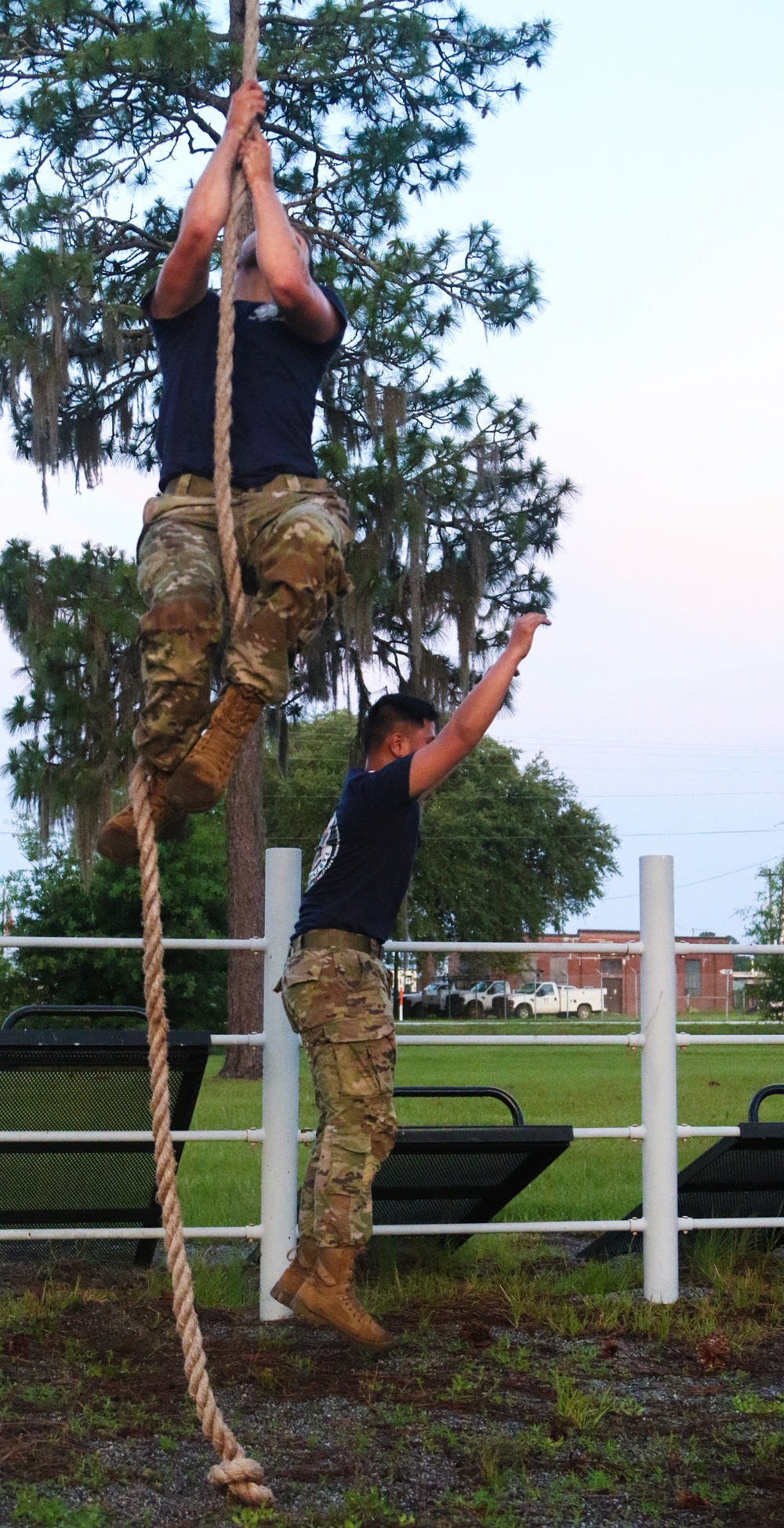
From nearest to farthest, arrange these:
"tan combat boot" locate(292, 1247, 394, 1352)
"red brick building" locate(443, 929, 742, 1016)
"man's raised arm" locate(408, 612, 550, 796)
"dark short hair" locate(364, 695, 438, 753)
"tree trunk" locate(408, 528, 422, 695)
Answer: "man's raised arm" locate(408, 612, 550, 796), "tan combat boot" locate(292, 1247, 394, 1352), "dark short hair" locate(364, 695, 438, 753), "tree trunk" locate(408, 528, 422, 695), "red brick building" locate(443, 929, 742, 1016)

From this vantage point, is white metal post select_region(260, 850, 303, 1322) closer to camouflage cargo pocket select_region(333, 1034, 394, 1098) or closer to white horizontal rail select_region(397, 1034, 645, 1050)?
white horizontal rail select_region(397, 1034, 645, 1050)

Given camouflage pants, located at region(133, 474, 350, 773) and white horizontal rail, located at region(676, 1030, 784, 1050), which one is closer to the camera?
camouflage pants, located at region(133, 474, 350, 773)

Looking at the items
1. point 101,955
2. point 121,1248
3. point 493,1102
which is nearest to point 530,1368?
point 121,1248

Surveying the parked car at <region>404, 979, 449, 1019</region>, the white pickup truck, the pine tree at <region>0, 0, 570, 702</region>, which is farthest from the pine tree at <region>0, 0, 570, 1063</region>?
the white pickup truck

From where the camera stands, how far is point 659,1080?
4.87m

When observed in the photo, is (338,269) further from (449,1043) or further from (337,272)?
(449,1043)

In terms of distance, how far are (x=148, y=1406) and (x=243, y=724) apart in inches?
65.4

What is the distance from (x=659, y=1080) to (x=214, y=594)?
8.43ft

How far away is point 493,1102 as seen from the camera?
1380 cm

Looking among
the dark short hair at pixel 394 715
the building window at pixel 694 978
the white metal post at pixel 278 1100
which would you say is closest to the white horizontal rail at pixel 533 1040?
the white metal post at pixel 278 1100

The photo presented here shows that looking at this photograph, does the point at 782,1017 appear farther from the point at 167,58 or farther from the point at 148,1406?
the point at 148,1406

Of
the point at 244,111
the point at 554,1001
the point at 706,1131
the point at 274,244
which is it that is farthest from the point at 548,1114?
the point at 554,1001

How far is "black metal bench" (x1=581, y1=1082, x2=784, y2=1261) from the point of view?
452 cm

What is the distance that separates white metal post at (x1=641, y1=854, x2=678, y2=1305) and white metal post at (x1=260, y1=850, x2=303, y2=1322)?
1155mm
